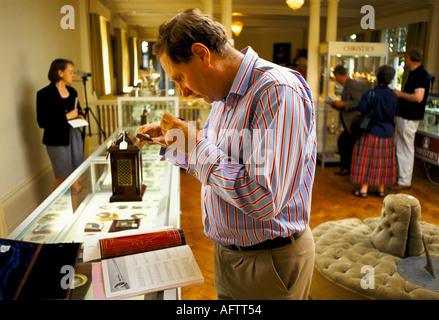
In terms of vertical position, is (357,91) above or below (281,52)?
below

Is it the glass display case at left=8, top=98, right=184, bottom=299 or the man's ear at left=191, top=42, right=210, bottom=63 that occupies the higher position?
the man's ear at left=191, top=42, right=210, bottom=63

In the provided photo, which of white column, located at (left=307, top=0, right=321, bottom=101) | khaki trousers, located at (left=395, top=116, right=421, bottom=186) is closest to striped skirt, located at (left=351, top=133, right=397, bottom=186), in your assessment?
khaki trousers, located at (left=395, top=116, right=421, bottom=186)

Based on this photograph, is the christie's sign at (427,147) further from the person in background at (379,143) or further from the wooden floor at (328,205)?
the person in background at (379,143)

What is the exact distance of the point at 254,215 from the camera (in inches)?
37.7

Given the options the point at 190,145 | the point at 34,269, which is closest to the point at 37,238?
the point at 34,269

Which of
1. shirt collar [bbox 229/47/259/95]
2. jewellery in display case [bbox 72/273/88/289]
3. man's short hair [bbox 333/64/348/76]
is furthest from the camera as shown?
man's short hair [bbox 333/64/348/76]

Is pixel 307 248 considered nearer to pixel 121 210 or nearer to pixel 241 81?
pixel 241 81

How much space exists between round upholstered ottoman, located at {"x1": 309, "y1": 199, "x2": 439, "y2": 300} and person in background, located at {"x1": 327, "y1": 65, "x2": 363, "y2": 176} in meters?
2.72

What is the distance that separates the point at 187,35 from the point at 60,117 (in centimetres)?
355

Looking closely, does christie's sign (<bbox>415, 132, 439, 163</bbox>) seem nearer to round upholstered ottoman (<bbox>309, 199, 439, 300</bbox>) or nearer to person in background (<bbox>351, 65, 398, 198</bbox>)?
person in background (<bbox>351, 65, 398, 198</bbox>)

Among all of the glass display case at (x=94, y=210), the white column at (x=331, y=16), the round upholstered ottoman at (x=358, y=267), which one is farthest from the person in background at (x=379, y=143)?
the white column at (x=331, y=16)

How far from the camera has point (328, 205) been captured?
4.44 metres

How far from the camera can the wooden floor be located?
10.8ft
